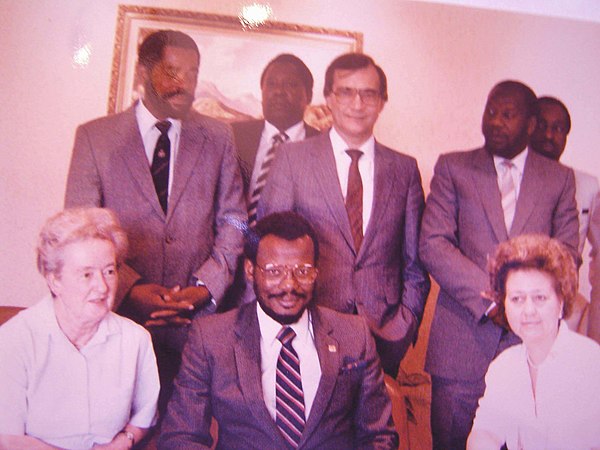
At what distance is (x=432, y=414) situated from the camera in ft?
7.93

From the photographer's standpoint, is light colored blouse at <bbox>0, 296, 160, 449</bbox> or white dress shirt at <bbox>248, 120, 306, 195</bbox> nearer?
light colored blouse at <bbox>0, 296, 160, 449</bbox>

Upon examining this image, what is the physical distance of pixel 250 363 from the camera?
2105 mm

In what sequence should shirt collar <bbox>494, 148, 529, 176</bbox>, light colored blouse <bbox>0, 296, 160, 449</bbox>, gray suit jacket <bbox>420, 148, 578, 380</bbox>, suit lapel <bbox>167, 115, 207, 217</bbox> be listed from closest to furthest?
1. light colored blouse <bbox>0, 296, 160, 449</bbox>
2. suit lapel <bbox>167, 115, 207, 217</bbox>
3. gray suit jacket <bbox>420, 148, 578, 380</bbox>
4. shirt collar <bbox>494, 148, 529, 176</bbox>

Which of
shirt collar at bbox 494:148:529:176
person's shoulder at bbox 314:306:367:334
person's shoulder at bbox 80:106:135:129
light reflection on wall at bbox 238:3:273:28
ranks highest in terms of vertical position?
light reflection on wall at bbox 238:3:273:28

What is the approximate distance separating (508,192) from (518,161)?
0.13m

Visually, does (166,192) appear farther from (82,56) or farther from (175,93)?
(82,56)

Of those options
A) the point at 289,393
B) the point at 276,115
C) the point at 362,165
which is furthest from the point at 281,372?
the point at 276,115

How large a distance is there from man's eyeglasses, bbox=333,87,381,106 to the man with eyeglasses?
66 centimetres

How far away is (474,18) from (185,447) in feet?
6.30

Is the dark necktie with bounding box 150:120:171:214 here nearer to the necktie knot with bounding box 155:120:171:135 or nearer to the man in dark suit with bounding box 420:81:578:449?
the necktie knot with bounding box 155:120:171:135

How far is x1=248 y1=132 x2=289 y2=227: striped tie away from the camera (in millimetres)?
2318

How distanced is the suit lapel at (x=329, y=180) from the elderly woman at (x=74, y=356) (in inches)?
28.4

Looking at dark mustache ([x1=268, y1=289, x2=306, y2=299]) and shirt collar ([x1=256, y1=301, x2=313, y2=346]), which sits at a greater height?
dark mustache ([x1=268, y1=289, x2=306, y2=299])

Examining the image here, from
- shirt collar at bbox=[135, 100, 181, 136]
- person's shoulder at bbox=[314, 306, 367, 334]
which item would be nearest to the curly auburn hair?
person's shoulder at bbox=[314, 306, 367, 334]
